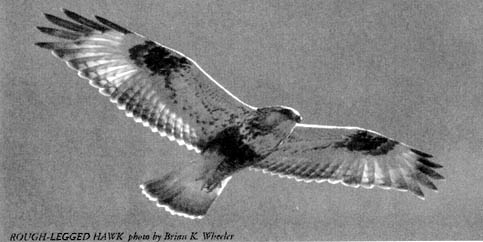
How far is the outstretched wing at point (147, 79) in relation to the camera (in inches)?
196

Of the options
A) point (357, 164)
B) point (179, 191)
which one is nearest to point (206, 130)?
point (179, 191)

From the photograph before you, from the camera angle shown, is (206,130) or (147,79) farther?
(206,130)

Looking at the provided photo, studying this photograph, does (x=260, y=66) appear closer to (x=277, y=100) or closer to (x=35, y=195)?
(x=277, y=100)

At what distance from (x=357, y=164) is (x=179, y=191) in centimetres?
107

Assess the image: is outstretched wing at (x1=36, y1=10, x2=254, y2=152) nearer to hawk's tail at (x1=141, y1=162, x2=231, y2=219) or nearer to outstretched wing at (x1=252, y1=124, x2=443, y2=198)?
hawk's tail at (x1=141, y1=162, x2=231, y2=219)

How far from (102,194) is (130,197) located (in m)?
0.16

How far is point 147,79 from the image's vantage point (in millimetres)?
Answer: 5141

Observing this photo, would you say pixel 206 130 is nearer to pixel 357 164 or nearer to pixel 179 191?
pixel 179 191

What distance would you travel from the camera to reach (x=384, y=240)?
555 centimetres

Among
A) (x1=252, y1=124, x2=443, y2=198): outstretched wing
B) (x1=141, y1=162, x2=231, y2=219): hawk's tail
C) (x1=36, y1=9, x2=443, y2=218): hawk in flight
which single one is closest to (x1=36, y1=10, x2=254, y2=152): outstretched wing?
(x1=36, y1=9, x2=443, y2=218): hawk in flight

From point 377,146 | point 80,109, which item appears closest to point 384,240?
point 377,146

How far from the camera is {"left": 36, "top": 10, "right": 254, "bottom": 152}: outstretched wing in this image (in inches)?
196

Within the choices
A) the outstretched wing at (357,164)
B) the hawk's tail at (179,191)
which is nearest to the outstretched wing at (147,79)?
the hawk's tail at (179,191)

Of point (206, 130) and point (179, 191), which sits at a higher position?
point (206, 130)
